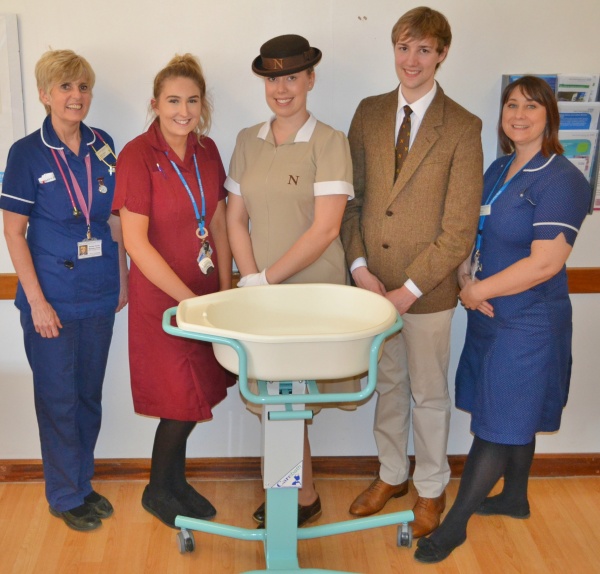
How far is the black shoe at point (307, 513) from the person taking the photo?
9.64 feet

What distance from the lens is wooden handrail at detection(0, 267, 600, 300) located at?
3.06 m

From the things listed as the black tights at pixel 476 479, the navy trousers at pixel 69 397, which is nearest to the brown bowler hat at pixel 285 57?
the navy trousers at pixel 69 397

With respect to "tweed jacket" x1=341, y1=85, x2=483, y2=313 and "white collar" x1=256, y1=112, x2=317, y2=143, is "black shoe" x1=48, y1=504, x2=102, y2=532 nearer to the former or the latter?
"tweed jacket" x1=341, y1=85, x2=483, y2=313

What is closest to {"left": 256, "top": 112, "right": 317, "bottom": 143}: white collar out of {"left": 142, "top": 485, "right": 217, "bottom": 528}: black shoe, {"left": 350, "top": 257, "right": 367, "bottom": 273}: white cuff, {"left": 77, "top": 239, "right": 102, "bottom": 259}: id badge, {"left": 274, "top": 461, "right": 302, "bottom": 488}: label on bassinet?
{"left": 350, "top": 257, "right": 367, "bottom": 273}: white cuff

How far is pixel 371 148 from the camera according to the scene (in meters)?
2.73

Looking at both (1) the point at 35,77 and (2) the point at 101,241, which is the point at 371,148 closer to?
(2) the point at 101,241

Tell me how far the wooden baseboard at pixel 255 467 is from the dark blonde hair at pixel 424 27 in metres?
1.70

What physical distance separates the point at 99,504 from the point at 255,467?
25.5 inches

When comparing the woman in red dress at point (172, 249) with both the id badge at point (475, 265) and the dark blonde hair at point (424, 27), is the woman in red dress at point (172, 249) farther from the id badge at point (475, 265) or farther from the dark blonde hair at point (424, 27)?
the id badge at point (475, 265)

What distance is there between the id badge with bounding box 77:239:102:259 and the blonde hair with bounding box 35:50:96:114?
1.68 feet

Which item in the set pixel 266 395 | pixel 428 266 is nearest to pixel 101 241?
pixel 266 395

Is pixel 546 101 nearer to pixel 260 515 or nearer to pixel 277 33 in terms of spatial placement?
pixel 277 33

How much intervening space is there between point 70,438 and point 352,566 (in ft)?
3.65

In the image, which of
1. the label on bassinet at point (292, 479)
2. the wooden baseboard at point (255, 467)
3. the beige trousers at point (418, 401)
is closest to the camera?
the label on bassinet at point (292, 479)
